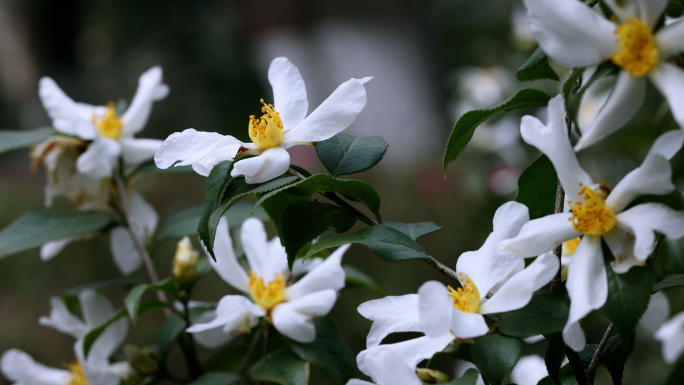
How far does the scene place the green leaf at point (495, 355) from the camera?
14.4 inches

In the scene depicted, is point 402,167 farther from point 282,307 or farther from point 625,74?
point 625,74

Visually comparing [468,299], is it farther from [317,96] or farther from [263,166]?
[317,96]

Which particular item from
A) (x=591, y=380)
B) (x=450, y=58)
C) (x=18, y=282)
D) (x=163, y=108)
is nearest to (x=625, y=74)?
(x=591, y=380)

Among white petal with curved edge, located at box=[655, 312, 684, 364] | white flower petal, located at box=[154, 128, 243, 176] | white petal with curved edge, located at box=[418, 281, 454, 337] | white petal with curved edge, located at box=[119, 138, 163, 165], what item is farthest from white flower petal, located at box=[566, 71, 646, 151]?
white petal with curved edge, located at box=[119, 138, 163, 165]

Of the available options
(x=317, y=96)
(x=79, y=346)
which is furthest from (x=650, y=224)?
(x=317, y=96)

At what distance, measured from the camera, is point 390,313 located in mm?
433

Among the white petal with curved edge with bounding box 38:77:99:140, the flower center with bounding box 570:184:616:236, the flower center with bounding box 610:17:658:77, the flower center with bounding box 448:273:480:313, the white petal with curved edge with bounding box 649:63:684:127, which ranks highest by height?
the flower center with bounding box 610:17:658:77

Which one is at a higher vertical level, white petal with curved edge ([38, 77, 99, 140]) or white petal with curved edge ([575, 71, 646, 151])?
white petal with curved edge ([575, 71, 646, 151])

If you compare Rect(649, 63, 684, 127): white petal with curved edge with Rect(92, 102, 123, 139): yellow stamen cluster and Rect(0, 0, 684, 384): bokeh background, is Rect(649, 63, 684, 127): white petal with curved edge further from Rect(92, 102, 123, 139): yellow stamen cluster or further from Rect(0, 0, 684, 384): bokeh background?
Rect(92, 102, 123, 139): yellow stamen cluster

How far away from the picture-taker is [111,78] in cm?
643

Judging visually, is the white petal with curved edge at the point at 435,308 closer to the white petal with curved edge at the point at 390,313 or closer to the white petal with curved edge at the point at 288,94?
the white petal with curved edge at the point at 390,313

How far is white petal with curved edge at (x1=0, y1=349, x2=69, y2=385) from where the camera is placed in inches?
29.4

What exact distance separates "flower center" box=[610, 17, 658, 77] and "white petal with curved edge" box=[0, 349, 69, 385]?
695 millimetres

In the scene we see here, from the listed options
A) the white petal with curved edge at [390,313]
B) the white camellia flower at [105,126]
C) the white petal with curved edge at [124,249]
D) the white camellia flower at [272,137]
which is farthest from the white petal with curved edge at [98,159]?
the white petal with curved edge at [390,313]
